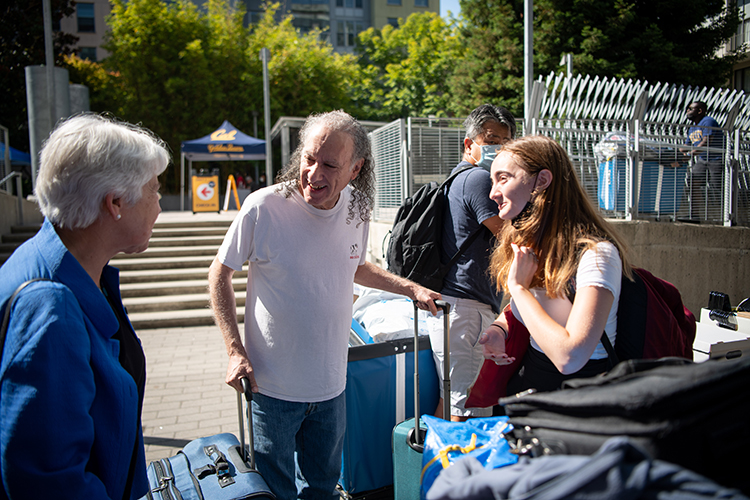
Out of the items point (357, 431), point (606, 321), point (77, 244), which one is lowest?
point (357, 431)

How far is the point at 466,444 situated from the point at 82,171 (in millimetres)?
1252

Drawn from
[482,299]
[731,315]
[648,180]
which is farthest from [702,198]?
[482,299]

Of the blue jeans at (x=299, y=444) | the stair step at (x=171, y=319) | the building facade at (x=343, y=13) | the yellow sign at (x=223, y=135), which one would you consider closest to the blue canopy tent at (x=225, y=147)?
the yellow sign at (x=223, y=135)

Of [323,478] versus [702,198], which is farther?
[702,198]

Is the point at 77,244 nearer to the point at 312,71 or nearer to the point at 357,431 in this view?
the point at 357,431

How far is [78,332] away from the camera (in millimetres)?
1152

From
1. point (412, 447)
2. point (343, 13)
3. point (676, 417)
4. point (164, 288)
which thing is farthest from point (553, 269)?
point (343, 13)

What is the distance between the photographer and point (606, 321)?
1437mm

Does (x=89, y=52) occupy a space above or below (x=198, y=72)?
above

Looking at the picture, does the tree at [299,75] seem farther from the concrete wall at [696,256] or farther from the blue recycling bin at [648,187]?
the concrete wall at [696,256]

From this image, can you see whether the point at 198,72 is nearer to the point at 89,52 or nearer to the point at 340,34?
the point at 89,52

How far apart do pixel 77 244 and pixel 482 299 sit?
6.25 feet

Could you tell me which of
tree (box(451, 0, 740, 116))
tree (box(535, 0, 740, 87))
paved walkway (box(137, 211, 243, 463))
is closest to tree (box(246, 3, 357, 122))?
tree (box(451, 0, 740, 116))

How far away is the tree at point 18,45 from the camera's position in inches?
755
